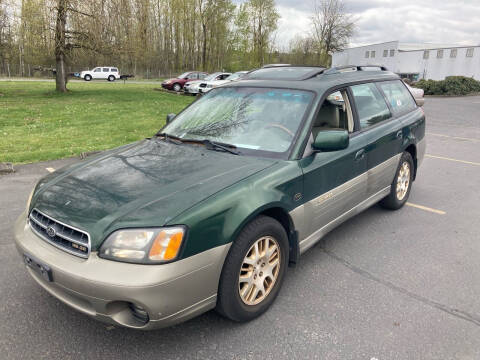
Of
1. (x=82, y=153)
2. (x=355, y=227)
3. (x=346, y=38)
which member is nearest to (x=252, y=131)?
(x=355, y=227)

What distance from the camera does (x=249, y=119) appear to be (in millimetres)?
3346

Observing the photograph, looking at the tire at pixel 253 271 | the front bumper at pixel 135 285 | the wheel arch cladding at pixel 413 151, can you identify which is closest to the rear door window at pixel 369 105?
the wheel arch cladding at pixel 413 151

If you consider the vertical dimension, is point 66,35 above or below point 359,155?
above

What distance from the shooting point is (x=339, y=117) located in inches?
143

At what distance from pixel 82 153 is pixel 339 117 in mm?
5313

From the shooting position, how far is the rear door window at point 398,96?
4.52 meters

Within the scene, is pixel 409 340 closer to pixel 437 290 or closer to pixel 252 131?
pixel 437 290

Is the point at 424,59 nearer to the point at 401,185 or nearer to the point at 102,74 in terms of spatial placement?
the point at 102,74

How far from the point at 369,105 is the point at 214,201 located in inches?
97.6

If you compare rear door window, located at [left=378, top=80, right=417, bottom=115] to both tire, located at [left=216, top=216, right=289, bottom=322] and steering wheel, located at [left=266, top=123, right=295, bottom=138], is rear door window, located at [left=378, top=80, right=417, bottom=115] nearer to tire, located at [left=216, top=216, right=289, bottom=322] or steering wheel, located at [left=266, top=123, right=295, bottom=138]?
steering wheel, located at [left=266, top=123, right=295, bottom=138]

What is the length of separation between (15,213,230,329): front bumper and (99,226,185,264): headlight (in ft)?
0.13

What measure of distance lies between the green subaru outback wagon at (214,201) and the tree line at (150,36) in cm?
1675

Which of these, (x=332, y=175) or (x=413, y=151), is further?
(x=413, y=151)

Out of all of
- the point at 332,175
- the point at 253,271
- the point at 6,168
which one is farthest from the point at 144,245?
the point at 6,168
